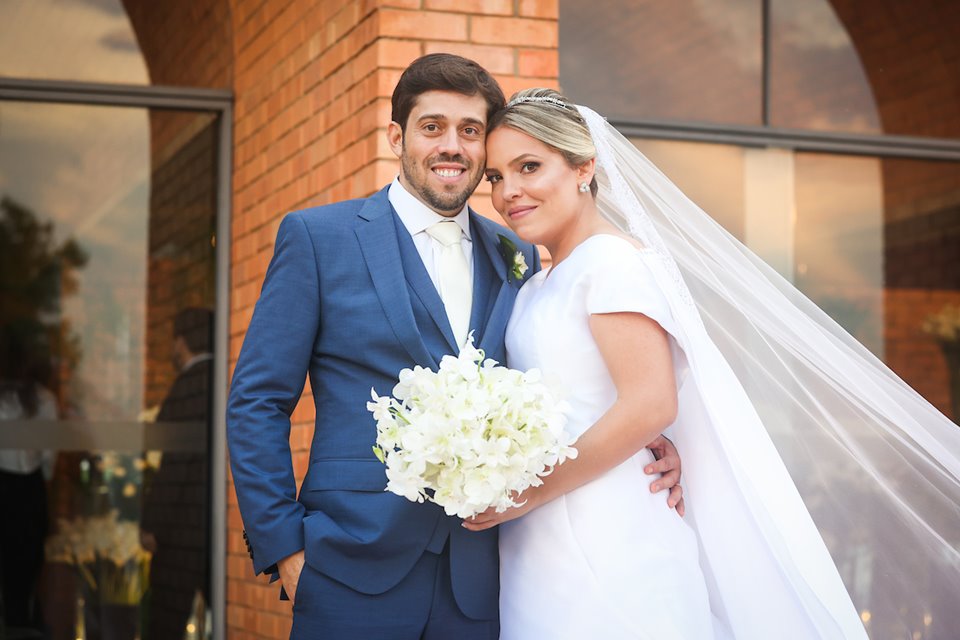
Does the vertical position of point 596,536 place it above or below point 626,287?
below

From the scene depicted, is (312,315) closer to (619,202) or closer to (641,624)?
(619,202)

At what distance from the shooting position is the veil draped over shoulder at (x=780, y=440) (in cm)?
306

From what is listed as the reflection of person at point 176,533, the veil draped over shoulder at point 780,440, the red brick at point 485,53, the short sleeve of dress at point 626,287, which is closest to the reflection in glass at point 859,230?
the red brick at point 485,53


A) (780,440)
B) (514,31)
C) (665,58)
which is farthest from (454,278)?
(665,58)

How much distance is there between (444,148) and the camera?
3.14 meters

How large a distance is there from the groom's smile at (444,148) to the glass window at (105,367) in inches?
109

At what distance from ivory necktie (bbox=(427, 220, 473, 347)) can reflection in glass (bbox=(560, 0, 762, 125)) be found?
7.70 ft

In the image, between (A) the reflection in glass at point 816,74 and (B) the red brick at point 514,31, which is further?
(A) the reflection in glass at point 816,74

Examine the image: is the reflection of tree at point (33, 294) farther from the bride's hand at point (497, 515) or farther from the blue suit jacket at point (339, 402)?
the bride's hand at point (497, 515)

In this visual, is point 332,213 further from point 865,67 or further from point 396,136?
point 865,67

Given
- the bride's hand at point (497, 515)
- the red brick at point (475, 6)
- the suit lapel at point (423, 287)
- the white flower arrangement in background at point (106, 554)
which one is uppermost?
the red brick at point (475, 6)

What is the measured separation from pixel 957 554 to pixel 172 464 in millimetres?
3631

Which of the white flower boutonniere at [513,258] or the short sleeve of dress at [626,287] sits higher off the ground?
the white flower boutonniere at [513,258]

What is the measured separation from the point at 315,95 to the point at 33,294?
1.77 m
